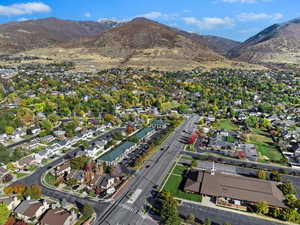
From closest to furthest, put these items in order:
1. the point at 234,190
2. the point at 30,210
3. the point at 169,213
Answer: the point at 169,213 → the point at 30,210 → the point at 234,190

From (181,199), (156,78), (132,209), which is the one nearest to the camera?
(132,209)

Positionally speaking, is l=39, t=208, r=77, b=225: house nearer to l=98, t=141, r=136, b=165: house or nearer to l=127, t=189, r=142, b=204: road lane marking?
l=127, t=189, r=142, b=204: road lane marking

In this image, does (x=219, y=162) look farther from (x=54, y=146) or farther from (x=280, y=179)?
(x=54, y=146)

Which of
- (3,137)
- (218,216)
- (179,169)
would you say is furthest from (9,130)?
(218,216)

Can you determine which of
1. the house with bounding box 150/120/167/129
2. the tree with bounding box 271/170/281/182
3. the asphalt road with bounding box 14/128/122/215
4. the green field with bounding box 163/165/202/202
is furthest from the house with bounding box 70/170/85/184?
the tree with bounding box 271/170/281/182

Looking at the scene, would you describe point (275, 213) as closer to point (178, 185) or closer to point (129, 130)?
point (178, 185)

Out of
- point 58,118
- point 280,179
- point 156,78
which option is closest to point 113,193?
point 280,179

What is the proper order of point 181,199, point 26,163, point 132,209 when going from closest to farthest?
point 132,209
point 181,199
point 26,163

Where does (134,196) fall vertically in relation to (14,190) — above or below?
below
